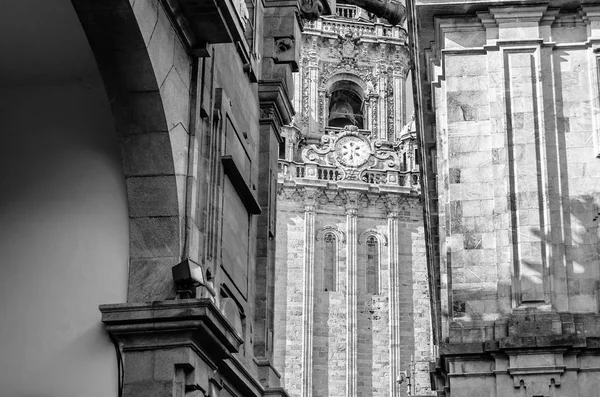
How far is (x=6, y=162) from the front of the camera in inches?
596

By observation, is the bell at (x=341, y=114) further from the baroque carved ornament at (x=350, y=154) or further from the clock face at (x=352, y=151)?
the clock face at (x=352, y=151)

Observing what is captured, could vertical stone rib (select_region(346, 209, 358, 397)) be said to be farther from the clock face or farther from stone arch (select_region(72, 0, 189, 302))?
stone arch (select_region(72, 0, 189, 302))

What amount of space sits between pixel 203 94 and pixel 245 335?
169 inches

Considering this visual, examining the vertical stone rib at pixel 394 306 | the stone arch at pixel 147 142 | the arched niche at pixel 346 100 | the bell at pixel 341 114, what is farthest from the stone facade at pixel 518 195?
the bell at pixel 341 114

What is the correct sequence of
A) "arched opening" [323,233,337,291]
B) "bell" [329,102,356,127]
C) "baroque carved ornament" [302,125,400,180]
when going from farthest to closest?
"bell" [329,102,356,127] < "baroque carved ornament" [302,125,400,180] < "arched opening" [323,233,337,291]

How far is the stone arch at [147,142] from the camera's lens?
13.9 metres

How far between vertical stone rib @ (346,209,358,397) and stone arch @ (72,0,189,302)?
5720cm

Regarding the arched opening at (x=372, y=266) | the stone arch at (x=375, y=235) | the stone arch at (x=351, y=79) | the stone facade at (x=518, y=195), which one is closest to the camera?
the stone facade at (x=518, y=195)

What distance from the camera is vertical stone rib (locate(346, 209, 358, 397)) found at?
71250 millimetres

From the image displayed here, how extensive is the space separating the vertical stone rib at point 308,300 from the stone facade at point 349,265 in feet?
0.17

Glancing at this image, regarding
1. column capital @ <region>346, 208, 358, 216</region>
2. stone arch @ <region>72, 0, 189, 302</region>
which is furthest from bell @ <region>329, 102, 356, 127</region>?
stone arch @ <region>72, 0, 189, 302</region>

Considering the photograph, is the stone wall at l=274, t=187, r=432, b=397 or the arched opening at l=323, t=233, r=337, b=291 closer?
the stone wall at l=274, t=187, r=432, b=397

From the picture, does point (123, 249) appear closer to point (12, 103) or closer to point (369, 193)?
point (12, 103)

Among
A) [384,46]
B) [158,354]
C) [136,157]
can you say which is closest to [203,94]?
[136,157]
